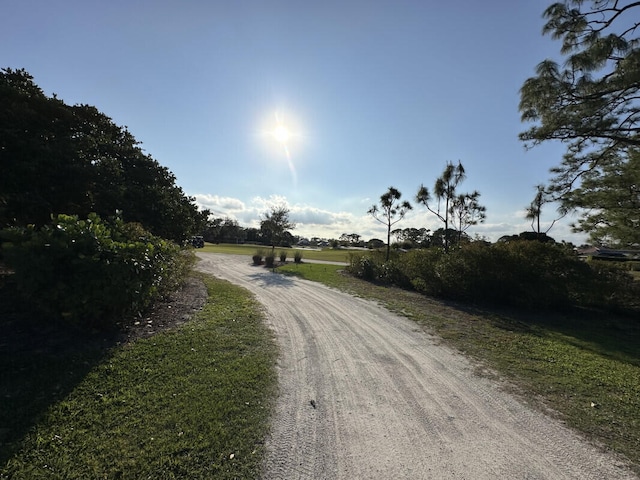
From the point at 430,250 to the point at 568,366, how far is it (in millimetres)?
7921

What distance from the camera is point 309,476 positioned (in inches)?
91.9

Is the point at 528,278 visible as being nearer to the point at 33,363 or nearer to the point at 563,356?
the point at 563,356

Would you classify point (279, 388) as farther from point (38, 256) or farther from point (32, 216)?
point (32, 216)

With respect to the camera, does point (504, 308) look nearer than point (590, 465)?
No

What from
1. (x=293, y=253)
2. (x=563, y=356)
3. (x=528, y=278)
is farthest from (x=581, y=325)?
(x=293, y=253)

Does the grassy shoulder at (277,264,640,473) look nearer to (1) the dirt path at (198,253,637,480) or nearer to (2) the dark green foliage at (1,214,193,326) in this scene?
(1) the dirt path at (198,253,637,480)

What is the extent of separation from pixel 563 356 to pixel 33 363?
27.6 ft

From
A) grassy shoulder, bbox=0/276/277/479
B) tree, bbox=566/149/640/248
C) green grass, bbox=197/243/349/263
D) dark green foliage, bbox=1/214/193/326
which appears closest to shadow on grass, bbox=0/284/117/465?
grassy shoulder, bbox=0/276/277/479

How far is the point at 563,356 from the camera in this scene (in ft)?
17.7

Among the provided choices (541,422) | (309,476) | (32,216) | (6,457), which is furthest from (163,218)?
(541,422)

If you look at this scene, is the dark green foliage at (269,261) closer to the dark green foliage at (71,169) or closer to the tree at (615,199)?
the dark green foliage at (71,169)

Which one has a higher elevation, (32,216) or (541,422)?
(32,216)

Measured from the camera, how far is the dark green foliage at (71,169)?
6.77 metres

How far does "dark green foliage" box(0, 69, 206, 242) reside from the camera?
6.77m
